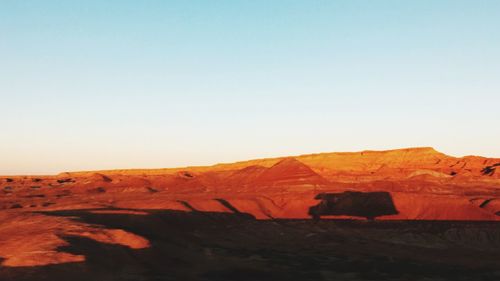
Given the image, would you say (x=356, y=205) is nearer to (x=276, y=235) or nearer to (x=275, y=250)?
(x=276, y=235)

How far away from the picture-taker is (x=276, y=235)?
42.8 meters

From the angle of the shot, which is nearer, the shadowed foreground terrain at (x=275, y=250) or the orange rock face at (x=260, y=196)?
the shadowed foreground terrain at (x=275, y=250)

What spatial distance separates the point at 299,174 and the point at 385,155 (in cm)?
4370

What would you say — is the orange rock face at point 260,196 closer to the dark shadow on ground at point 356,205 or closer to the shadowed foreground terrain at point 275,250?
the dark shadow on ground at point 356,205

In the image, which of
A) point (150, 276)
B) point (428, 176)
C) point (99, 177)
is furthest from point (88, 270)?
point (99, 177)

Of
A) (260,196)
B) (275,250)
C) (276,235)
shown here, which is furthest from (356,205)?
(275,250)

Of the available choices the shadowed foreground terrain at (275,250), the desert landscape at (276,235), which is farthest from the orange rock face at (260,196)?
the shadowed foreground terrain at (275,250)

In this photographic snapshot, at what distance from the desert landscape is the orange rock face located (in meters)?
0.16

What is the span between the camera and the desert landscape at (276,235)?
26953mm

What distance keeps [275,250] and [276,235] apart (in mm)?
6831

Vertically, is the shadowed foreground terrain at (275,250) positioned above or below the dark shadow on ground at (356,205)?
below

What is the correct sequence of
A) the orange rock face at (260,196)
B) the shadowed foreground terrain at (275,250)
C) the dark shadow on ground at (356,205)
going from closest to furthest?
the shadowed foreground terrain at (275,250)
the orange rock face at (260,196)
the dark shadow on ground at (356,205)

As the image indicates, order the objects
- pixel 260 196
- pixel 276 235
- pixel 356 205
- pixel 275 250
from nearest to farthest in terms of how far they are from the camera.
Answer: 1. pixel 275 250
2. pixel 276 235
3. pixel 356 205
4. pixel 260 196

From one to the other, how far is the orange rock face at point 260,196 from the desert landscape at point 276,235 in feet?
0.52
